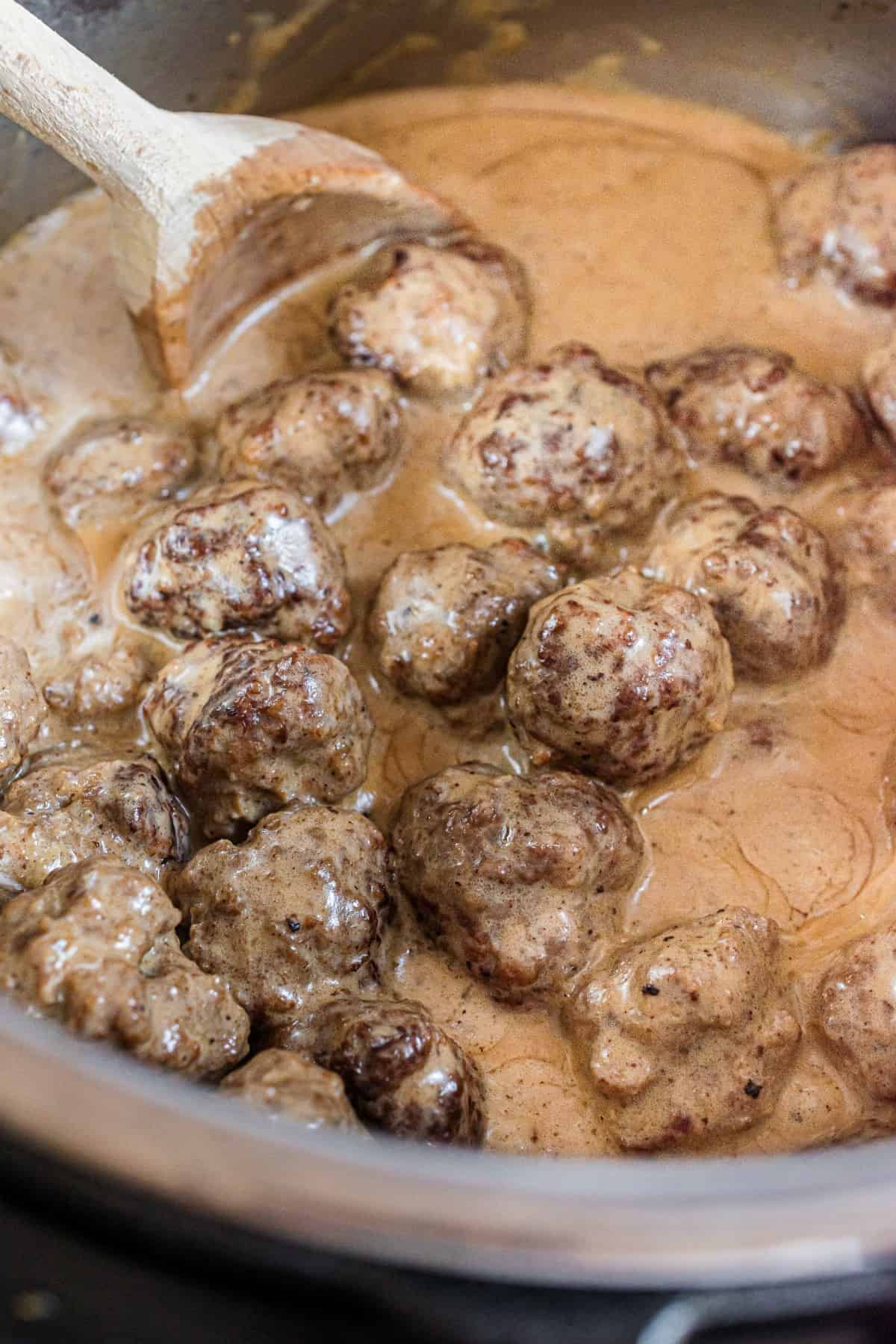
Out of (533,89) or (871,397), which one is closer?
(871,397)

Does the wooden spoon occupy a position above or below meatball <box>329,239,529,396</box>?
above

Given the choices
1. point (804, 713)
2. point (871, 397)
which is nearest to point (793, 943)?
point (804, 713)

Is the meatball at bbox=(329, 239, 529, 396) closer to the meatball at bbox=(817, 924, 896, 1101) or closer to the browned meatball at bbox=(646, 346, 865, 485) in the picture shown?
the browned meatball at bbox=(646, 346, 865, 485)

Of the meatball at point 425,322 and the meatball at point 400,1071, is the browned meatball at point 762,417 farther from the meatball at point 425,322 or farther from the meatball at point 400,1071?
the meatball at point 400,1071

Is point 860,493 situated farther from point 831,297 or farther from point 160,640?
point 160,640

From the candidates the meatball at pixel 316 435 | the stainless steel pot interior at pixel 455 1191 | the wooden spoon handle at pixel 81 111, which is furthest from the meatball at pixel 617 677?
the wooden spoon handle at pixel 81 111

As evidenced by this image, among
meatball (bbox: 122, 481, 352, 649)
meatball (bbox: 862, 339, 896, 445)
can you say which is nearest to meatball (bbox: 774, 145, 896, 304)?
meatball (bbox: 862, 339, 896, 445)
